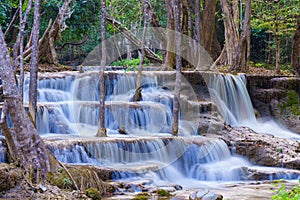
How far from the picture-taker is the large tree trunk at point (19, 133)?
7.34 m

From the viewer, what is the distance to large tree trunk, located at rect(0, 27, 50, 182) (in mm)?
7344

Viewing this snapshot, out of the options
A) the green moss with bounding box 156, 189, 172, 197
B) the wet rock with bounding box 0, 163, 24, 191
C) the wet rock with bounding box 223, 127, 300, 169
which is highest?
the wet rock with bounding box 0, 163, 24, 191

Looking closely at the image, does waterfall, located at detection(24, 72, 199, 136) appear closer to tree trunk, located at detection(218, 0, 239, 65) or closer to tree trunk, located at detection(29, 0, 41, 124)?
tree trunk, located at detection(29, 0, 41, 124)

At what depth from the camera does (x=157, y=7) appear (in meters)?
31.2

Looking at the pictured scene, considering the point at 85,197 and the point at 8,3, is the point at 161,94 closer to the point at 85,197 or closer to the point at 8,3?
the point at 8,3

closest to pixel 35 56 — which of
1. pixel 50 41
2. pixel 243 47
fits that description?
pixel 50 41

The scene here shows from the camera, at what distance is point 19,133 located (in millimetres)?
7555

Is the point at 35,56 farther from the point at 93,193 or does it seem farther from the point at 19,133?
the point at 93,193

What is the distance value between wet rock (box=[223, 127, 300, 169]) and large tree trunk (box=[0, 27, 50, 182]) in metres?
6.89

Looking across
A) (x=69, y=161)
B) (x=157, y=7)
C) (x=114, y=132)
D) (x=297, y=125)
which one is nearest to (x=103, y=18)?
(x=114, y=132)

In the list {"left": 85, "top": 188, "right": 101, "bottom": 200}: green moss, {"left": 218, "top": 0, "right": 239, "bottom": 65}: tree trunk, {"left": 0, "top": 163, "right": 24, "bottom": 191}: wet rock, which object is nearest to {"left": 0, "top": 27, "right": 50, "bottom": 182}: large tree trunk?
{"left": 0, "top": 163, "right": 24, "bottom": 191}: wet rock

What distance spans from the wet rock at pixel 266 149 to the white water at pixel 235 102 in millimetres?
2779

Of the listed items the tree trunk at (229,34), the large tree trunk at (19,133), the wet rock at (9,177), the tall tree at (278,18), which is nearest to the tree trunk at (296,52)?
the tall tree at (278,18)

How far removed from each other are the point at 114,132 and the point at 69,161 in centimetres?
351
